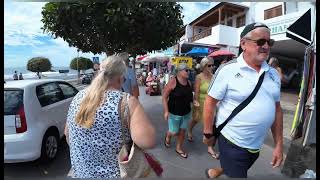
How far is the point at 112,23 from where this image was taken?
5281 mm

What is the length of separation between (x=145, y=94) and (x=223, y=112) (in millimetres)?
10224

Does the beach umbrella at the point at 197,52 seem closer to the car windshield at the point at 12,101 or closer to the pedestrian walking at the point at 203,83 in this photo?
the pedestrian walking at the point at 203,83

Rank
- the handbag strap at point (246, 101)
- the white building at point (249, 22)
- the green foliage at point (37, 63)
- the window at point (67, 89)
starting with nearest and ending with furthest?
the handbag strap at point (246, 101)
the green foliage at point (37, 63)
the window at point (67, 89)
the white building at point (249, 22)

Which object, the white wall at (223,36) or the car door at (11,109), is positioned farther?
the white wall at (223,36)

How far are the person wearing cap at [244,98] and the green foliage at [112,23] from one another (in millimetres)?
1749

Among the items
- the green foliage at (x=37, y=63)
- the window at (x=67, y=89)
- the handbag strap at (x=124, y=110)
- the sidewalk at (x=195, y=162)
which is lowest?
the sidewalk at (x=195, y=162)

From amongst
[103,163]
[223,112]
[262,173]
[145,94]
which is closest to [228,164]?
[223,112]

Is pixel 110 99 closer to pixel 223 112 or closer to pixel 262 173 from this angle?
pixel 223 112

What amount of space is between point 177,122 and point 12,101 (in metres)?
2.36

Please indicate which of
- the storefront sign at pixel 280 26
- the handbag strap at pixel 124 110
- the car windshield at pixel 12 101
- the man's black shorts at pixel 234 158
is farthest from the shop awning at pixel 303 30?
the storefront sign at pixel 280 26

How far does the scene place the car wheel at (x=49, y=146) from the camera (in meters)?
5.06

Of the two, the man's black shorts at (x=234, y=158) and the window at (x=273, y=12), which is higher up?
the window at (x=273, y=12)

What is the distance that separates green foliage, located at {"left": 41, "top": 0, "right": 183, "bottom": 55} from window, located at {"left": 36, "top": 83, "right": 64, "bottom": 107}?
78 cm

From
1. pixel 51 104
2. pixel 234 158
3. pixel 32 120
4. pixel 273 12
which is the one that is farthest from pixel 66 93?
pixel 273 12
